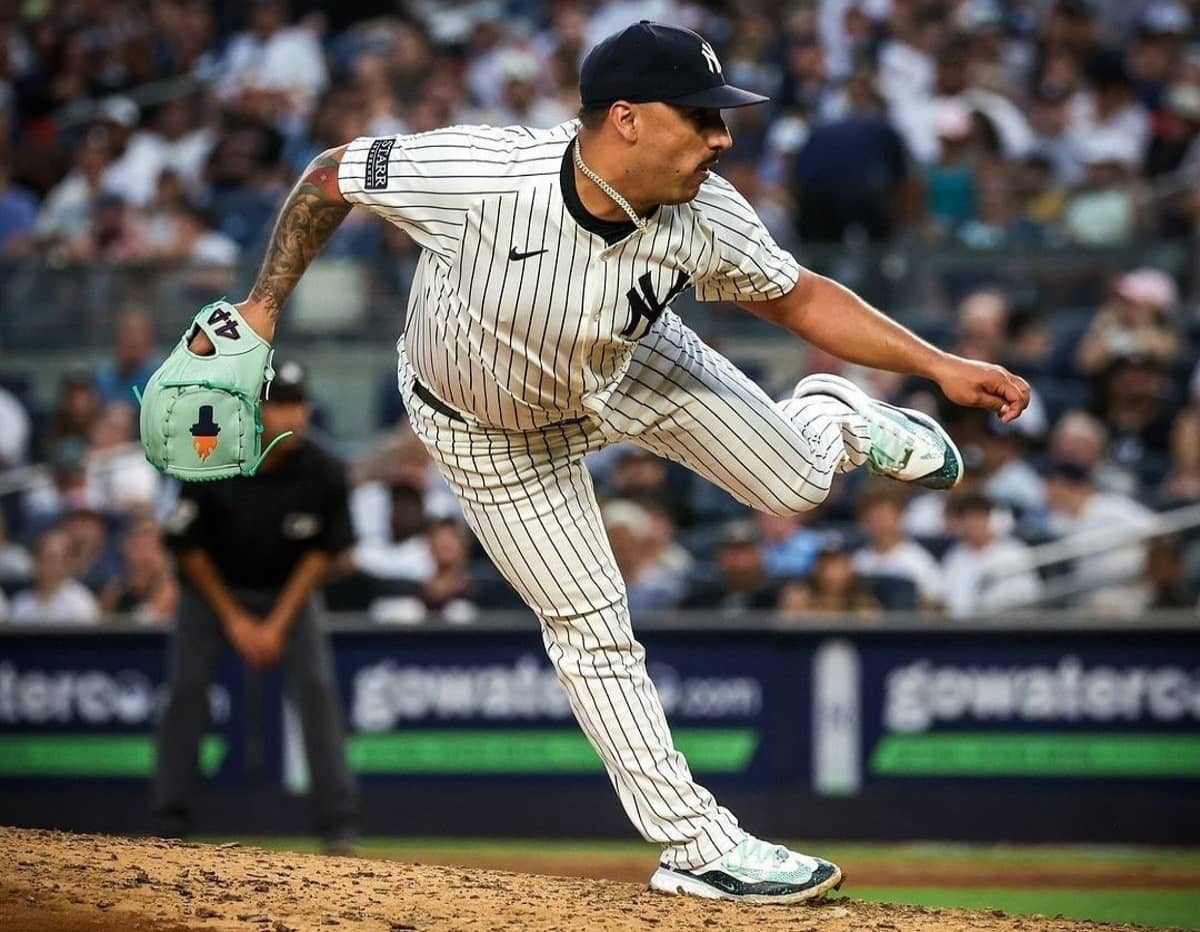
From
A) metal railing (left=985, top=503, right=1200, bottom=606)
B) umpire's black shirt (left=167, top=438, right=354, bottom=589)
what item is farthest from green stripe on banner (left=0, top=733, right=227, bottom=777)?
metal railing (left=985, top=503, right=1200, bottom=606)

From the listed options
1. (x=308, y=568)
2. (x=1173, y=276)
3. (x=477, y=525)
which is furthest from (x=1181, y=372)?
(x=477, y=525)

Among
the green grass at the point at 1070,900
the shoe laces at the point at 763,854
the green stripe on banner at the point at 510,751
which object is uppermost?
the green stripe on banner at the point at 510,751

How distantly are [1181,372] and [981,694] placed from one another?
255 cm

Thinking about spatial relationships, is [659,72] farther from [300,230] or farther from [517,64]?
[517,64]

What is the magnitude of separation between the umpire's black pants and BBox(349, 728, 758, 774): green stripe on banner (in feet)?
4.25

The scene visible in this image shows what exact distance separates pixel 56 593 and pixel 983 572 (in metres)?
4.67

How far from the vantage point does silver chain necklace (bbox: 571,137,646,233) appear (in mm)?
4492

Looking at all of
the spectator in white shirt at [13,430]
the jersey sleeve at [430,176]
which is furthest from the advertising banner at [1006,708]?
the spectator in white shirt at [13,430]

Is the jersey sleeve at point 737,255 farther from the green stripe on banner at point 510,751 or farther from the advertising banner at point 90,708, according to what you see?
the advertising banner at point 90,708

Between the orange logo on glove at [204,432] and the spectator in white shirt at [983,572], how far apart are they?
5569 mm

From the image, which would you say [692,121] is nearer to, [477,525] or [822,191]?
[477,525]

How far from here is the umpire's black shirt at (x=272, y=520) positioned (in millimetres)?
8141

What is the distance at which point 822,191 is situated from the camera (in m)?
11.4

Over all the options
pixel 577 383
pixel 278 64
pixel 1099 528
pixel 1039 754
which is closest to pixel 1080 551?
pixel 1099 528
